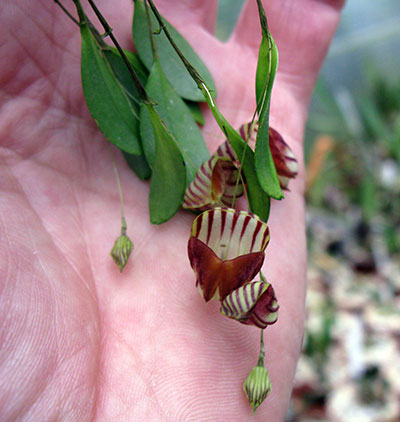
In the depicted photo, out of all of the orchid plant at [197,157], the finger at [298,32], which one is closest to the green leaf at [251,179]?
the orchid plant at [197,157]

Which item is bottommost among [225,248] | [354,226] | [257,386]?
[354,226]

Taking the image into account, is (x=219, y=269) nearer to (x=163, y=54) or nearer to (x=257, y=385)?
(x=257, y=385)

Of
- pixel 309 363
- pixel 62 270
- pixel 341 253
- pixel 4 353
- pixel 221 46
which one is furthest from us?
pixel 341 253

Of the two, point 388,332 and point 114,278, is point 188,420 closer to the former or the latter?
point 114,278

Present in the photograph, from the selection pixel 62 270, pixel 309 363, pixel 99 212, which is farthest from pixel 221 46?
pixel 309 363

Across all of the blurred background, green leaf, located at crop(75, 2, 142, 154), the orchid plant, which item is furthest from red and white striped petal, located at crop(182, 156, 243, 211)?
the blurred background

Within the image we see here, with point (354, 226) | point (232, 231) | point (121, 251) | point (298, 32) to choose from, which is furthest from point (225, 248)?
point (354, 226)
